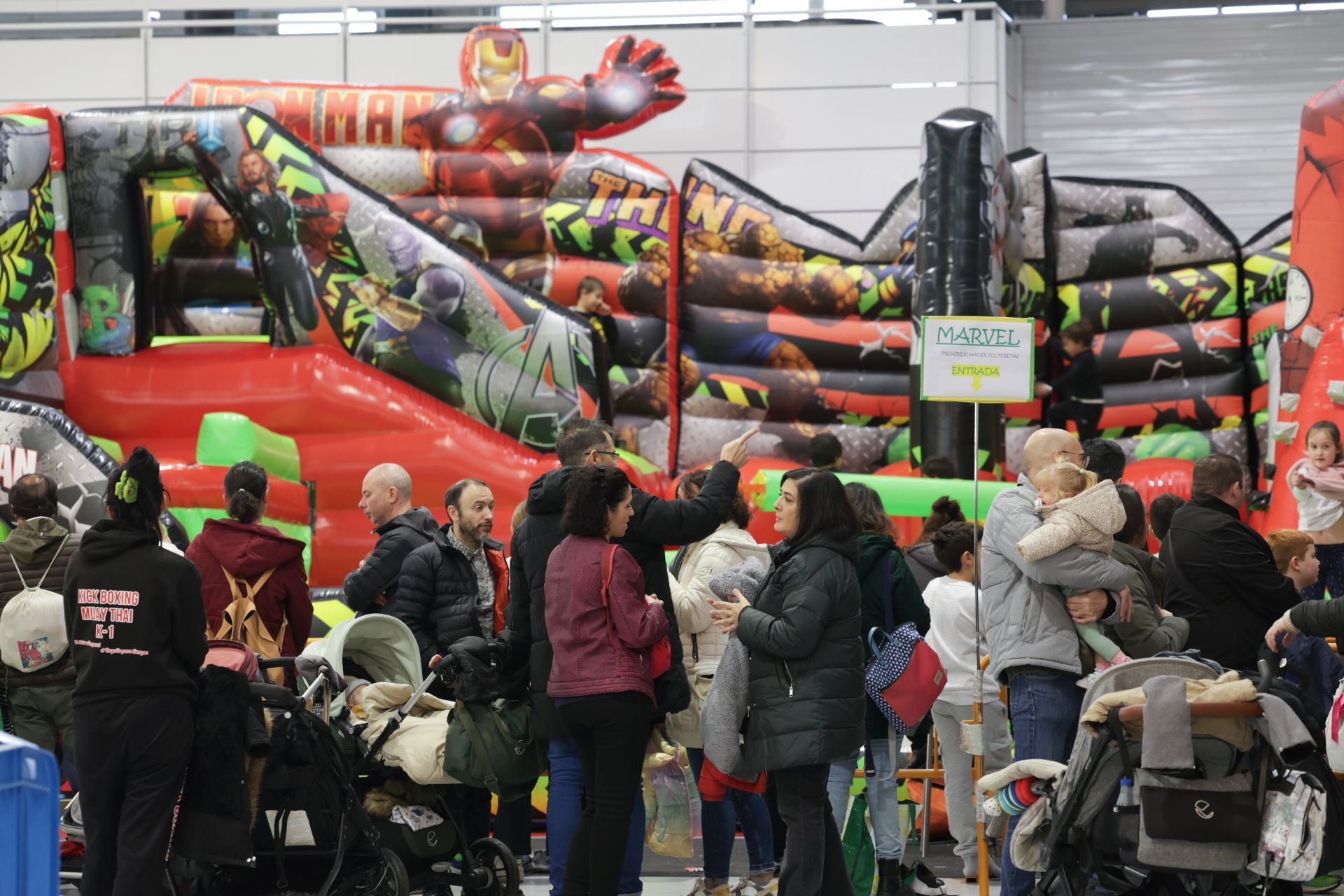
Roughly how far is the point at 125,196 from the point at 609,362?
2608 millimetres

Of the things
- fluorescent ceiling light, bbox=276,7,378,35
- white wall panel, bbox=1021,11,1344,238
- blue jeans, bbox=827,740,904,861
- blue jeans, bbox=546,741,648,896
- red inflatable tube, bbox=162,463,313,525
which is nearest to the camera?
blue jeans, bbox=546,741,648,896

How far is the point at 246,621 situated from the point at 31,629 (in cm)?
62

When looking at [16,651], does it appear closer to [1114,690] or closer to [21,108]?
[1114,690]

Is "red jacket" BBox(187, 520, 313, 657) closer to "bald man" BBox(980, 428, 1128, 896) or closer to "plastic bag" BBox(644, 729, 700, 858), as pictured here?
"plastic bag" BBox(644, 729, 700, 858)

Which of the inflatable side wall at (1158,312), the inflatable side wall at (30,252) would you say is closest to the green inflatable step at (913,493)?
the inflatable side wall at (1158,312)

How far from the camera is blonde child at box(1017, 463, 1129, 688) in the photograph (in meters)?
3.68

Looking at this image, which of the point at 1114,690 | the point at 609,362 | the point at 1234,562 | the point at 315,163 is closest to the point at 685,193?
the point at 609,362

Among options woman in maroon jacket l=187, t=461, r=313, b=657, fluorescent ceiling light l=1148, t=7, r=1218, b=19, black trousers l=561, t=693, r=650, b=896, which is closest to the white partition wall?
fluorescent ceiling light l=1148, t=7, r=1218, b=19

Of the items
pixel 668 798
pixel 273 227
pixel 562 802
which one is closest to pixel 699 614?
pixel 668 798

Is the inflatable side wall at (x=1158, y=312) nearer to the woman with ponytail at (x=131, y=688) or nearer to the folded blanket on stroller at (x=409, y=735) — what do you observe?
the folded blanket on stroller at (x=409, y=735)

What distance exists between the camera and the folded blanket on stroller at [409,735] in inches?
155

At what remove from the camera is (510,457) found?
761 cm

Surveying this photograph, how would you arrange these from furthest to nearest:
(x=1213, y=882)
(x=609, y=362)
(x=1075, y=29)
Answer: (x=1075, y=29)
(x=609, y=362)
(x=1213, y=882)

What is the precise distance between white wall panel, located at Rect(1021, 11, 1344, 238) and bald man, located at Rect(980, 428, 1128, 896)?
8635 mm
